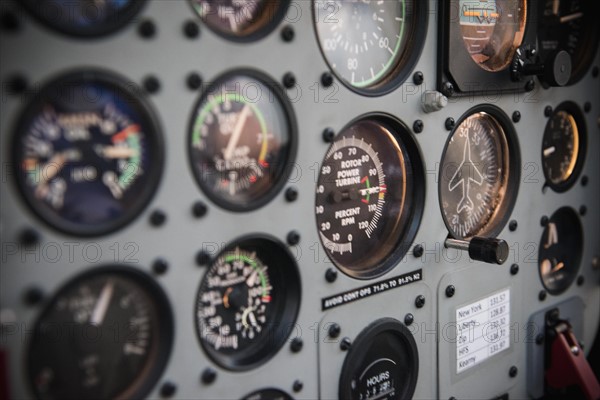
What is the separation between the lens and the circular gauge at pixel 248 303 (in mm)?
1558

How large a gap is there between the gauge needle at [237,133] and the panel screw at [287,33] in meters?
0.19

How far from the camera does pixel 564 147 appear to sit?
97.0 inches

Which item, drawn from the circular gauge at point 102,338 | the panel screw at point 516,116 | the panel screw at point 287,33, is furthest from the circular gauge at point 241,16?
the panel screw at point 516,116

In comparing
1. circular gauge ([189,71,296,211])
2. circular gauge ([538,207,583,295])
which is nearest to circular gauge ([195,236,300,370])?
circular gauge ([189,71,296,211])

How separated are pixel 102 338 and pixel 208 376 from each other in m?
0.28

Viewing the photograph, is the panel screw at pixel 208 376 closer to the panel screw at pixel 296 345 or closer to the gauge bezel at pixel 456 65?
the panel screw at pixel 296 345

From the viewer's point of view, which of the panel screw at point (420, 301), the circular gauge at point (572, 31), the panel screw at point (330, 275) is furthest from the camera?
the circular gauge at point (572, 31)

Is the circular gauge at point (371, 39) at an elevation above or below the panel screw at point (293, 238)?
above

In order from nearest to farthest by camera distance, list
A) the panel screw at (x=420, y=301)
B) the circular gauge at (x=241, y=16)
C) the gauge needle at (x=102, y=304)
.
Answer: the gauge needle at (x=102, y=304)
the circular gauge at (x=241, y=16)
the panel screw at (x=420, y=301)

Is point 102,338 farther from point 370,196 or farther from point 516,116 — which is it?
point 516,116

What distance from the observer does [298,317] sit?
1.68 metres

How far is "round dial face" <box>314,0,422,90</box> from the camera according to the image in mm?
1700

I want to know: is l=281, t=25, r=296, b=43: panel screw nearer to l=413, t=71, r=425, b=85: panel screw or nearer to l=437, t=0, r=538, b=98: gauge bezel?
l=413, t=71, r=425, b=85: panel screw

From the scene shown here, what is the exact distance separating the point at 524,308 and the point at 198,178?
59.2 inches
